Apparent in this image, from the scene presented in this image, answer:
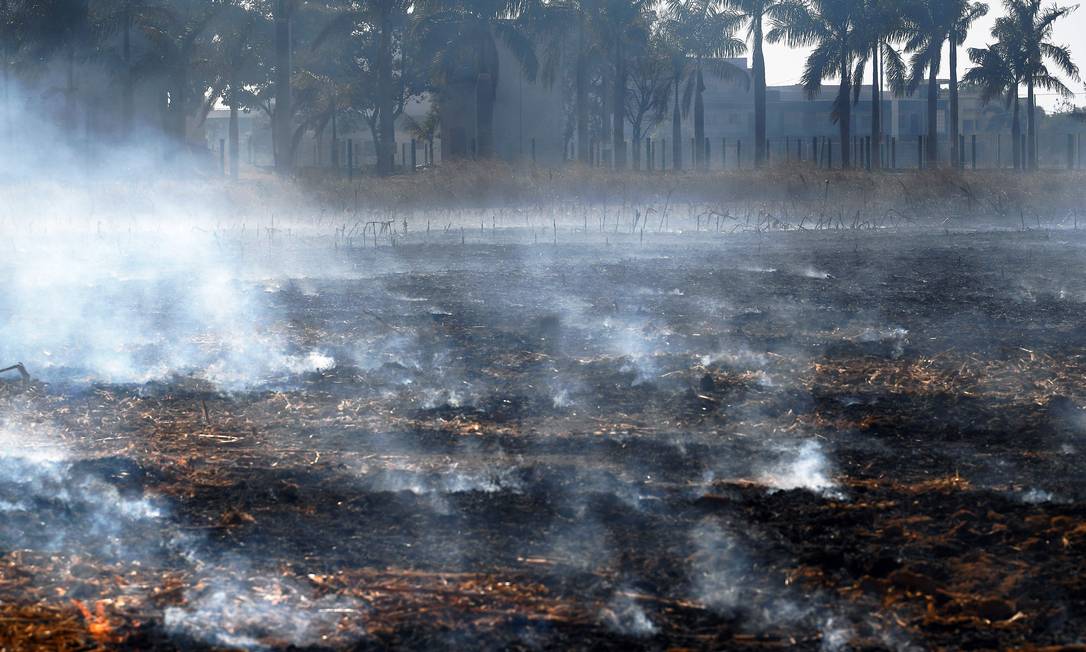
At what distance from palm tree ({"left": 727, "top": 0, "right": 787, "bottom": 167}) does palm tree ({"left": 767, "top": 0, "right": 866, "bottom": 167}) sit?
0.43 metres

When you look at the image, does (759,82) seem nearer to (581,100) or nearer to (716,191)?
(581,100)

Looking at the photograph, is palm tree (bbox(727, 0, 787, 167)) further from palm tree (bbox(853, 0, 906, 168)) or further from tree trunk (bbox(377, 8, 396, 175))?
tree trunk (bbox(377, 8, 396, 175))

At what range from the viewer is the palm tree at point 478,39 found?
33.3m

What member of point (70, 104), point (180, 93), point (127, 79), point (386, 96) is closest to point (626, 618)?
point (70, 104)

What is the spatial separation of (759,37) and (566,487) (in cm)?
3511

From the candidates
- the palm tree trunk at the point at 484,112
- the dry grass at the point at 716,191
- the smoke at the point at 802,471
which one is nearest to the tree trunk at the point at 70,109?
the dry grass at the point at 716,191

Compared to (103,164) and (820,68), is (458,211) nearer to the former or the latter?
(103,164)

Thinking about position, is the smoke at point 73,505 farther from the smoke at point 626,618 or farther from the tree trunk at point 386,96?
the tree trunk at point 386,96

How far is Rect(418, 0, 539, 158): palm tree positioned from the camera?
33.3 meters

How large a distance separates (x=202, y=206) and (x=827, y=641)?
16.4 metres

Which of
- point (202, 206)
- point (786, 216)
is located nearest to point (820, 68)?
point (786, 216)

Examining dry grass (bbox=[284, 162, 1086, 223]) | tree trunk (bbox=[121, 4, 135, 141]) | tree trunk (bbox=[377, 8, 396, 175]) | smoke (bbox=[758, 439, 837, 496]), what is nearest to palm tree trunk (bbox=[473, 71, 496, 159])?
tree trunk (bbox=[377, 8, 396, 175])

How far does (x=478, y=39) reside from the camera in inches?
1330

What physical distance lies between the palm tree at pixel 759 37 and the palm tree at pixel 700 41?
1.74 ft
